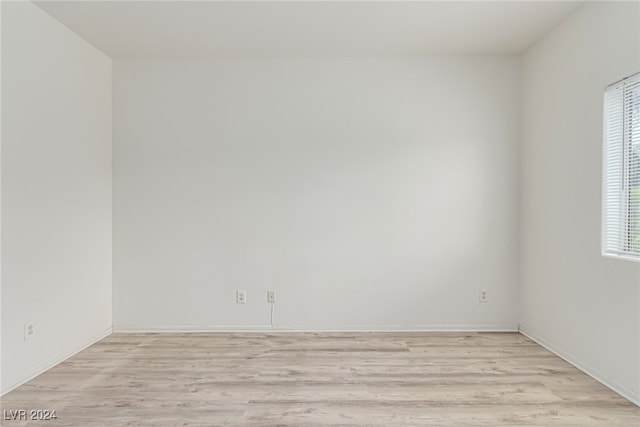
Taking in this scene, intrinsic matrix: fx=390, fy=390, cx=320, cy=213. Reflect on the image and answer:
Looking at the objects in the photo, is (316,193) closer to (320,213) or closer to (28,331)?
(320,213)

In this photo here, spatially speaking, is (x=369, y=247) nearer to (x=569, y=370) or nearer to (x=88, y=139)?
(x=569, y=370)

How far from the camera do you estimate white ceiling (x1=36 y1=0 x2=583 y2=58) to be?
2.93 m

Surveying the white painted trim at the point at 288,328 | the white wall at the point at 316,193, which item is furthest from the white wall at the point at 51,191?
the white painted trim at the point at 288,328

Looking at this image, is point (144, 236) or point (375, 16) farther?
point (144, 236)

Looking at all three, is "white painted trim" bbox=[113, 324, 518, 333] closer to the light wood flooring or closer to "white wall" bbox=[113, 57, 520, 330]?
"white wall" bbox=[113, 57, 520, 330]

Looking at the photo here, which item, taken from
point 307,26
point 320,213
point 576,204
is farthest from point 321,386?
point 307,26

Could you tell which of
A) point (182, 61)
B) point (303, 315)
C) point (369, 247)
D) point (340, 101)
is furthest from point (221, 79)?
point (303, 315)

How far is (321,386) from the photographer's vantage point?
267 cm

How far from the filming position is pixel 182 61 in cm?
395

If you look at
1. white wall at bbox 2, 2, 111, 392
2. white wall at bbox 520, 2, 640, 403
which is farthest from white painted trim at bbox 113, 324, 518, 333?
white wall at bbox 520, 2, 640, 403

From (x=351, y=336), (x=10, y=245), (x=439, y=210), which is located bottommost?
(x=351, y=336)

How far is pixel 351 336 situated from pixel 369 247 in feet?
2.91

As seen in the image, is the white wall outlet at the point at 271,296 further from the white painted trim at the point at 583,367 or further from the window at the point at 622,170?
the window at the point at 622,170

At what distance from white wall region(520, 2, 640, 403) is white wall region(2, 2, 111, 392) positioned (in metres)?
4.07
